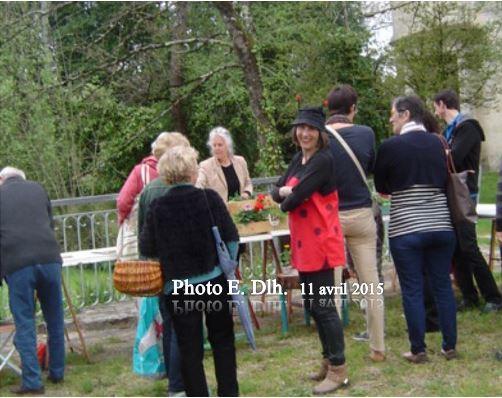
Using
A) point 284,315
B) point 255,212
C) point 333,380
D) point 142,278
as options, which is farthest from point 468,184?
point 142,278

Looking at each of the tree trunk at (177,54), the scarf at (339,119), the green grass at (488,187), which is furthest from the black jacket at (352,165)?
the green grass at (488,187)

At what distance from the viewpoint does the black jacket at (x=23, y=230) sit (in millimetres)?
5945

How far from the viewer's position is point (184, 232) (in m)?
4.73

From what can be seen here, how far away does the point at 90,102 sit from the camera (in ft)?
45.5

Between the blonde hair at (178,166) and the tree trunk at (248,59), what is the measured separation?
7.26m

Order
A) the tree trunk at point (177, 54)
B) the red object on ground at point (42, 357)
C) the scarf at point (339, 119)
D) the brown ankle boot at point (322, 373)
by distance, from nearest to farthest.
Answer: the brown ankle boot at point (322, 373), the scarf at point (339, 119), the red object on ground at point (42, 357), the tree trunk at point (177, 54)

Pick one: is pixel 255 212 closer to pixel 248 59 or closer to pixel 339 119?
pixel 339 119

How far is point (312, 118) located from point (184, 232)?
1.11 m

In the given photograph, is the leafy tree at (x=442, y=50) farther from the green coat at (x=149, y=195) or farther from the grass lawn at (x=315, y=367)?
the green coat at (x=149, y=195)

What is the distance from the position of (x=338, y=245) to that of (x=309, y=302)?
1.36 ft

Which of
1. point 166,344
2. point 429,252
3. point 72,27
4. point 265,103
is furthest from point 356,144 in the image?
point 72,27

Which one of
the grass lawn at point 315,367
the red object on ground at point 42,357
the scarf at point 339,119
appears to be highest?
the scarf at point 339,119

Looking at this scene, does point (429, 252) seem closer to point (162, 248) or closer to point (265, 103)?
point (162, 248)

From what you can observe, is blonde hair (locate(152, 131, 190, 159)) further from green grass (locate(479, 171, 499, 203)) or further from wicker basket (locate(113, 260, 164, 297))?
green grass (locate(479, 171, 499, 203))
